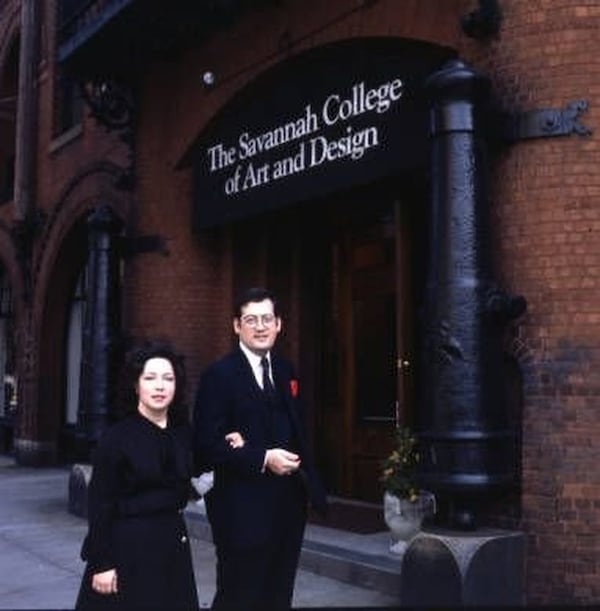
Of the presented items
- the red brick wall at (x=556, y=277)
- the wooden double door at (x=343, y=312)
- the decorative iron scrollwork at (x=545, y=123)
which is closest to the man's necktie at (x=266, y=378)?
the red brick wall at (x=556, y=277)

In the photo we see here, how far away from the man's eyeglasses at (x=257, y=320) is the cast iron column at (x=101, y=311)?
5779 millimetres

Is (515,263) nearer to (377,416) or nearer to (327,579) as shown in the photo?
(327,579)

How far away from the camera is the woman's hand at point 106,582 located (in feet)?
10.6

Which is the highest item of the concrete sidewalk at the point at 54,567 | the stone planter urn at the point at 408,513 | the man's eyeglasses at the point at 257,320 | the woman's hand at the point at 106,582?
the man's eyeglasses at the point at 257,320

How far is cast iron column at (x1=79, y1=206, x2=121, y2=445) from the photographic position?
9.52 metres

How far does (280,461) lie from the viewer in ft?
12.3

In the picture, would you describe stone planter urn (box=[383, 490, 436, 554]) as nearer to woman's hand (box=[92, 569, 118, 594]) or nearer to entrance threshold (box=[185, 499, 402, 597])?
entrance threshold (box=[185, 499, 402, 597])

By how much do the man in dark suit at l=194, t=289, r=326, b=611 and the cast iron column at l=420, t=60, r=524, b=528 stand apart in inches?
60.8

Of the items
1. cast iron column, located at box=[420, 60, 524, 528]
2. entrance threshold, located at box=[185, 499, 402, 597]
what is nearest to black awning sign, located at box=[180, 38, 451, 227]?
cast iron column, located at box=[420, 60, 524, 528]

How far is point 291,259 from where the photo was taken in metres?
9.26

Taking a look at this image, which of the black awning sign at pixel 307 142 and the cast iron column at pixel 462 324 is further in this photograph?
the black awning sign at pixel 307 142

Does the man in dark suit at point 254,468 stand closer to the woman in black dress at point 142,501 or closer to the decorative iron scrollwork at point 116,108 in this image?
the woman in black dress at point 142,501

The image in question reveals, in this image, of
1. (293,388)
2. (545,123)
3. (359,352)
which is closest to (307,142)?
(359,352)

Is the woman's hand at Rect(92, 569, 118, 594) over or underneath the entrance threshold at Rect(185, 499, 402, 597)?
over
